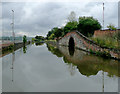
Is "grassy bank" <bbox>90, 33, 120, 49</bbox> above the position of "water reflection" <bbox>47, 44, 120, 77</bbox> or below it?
above

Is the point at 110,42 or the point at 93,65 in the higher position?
the point at 110,42

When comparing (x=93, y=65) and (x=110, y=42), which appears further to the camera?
(x=110, y=42)

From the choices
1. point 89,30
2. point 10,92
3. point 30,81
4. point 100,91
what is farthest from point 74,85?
point 89,30

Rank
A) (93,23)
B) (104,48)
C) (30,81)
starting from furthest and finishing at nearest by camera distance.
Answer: (93,23) → (104,48) → (30,81)

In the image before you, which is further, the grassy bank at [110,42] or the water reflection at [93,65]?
the grassy bank at [110,42]

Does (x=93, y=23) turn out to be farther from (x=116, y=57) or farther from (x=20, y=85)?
(x=20, y=85)

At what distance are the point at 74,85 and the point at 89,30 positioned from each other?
99.1 feet

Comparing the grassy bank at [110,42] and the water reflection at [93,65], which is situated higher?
the grassy bank at [110,42]

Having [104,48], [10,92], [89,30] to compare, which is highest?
[89,30]

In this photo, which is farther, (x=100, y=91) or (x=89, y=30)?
(x=89, y=30)

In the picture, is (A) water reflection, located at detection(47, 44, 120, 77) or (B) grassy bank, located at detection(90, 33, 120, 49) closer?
(A) water reflection, located at detection(47, 44, 120, 77)

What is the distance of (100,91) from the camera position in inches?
174

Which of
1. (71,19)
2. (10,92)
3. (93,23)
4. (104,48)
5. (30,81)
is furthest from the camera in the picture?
(71,19)

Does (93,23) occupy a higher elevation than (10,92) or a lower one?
higher
